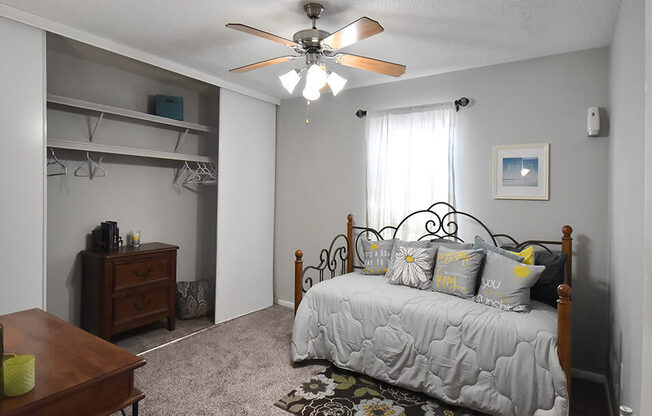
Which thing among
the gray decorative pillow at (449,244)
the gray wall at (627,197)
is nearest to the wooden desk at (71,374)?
the gray wall at (627,197)

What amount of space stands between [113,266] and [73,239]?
18.9 inches

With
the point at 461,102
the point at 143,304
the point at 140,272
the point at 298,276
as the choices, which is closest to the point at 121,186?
the point at 140,272

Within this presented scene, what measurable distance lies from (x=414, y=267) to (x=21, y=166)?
2.88 m

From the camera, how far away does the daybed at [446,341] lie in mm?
2195

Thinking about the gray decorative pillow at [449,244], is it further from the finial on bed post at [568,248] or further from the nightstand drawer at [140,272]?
the nightstand drawer at [140,272]

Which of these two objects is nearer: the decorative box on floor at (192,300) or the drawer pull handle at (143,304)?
the drawer pull handle at (143,304)

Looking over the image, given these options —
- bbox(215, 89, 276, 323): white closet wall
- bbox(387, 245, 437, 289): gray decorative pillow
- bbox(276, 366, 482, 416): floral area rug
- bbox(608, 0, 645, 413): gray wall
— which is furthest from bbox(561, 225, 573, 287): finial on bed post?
bbox(215, 89, 276, 323): white closet wall

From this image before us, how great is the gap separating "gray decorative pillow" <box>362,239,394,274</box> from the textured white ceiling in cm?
161

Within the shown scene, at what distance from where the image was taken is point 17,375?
3.87ft

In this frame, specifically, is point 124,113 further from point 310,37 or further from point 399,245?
point 399,245

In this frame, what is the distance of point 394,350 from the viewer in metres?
2.68

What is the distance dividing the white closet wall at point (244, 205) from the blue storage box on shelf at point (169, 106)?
413 millimetres

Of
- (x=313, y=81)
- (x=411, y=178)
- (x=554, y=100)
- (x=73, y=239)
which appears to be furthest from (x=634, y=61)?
(x=73, y=239)

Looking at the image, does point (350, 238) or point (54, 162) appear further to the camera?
point (350, 238)
